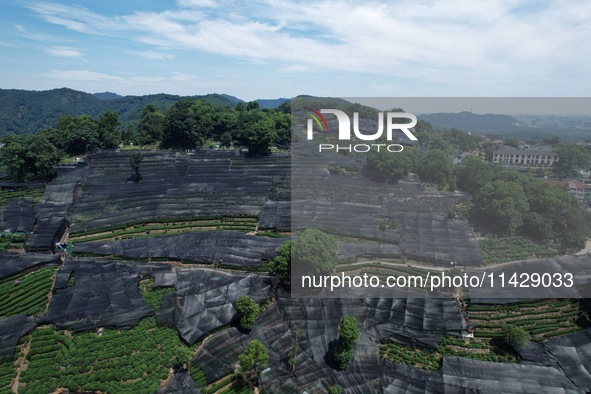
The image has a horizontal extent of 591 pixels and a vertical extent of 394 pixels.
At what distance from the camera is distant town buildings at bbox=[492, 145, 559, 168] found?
2169 inches

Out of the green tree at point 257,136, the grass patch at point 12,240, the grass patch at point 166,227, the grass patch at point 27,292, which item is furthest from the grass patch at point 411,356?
the grass patch at point 12,240

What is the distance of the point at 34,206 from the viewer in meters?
44.2

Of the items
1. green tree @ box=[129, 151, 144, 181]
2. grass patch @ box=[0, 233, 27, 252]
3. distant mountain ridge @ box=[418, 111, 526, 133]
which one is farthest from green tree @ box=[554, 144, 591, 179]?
grass patch @ box=[0, 233, 27, 252]

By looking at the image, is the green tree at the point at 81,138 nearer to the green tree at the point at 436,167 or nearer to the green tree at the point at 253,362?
the green tree at the point at 253,362

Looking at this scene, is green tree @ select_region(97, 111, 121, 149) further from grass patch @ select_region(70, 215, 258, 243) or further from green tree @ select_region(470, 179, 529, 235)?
green tree @ select_region(470, 179, 529, 235)

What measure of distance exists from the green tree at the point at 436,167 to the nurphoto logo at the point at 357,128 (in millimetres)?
3513

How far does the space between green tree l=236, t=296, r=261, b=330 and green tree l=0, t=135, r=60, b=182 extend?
37.9 meters

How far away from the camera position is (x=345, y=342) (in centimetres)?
2562

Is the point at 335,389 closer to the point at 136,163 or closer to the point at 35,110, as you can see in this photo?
the point at 136,163

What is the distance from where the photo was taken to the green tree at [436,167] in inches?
2021

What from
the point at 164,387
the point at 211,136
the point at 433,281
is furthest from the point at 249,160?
the point at 164,387

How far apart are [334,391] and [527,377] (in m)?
13.1

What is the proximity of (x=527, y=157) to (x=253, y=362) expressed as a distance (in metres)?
53.2

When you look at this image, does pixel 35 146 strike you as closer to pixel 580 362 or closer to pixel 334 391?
pixel 334 391
